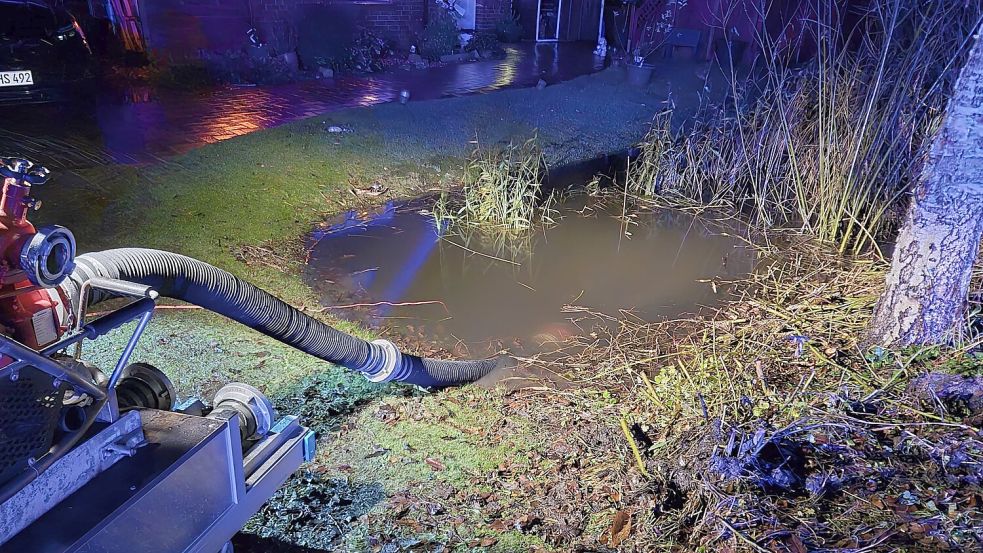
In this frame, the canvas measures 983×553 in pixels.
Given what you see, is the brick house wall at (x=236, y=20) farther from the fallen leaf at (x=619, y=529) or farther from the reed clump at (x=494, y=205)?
the fallen leaf at (x=619, y=529)

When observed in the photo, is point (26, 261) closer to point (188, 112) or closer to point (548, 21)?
point (188, 112)

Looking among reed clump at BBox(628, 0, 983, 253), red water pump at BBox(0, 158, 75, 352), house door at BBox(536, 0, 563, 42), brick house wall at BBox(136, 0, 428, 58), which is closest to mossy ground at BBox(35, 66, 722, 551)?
red water pump at BBox(0, 158, 75, 352)

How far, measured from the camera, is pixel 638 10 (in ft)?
39.4

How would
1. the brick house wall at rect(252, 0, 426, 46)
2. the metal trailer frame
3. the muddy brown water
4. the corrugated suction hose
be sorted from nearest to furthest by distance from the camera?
the metal trailer frame → the corrugated suction hose → the muddy brown water → the brick house wall at rect(252, 0, 426, 46)

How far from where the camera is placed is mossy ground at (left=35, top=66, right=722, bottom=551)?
2254mm

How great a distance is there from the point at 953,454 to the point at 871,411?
1.14 ft

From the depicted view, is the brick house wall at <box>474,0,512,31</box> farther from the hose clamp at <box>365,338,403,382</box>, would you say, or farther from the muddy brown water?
the hose clamp at <box>365,338,403,382</box>

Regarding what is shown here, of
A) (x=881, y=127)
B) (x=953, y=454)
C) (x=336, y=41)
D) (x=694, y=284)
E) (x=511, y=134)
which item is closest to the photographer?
(x=953, y=454)

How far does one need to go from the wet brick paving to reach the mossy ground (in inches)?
14.1

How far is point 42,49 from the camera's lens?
21.0 ft

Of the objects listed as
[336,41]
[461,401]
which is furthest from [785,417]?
[336,41]

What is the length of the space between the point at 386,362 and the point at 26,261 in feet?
5.04

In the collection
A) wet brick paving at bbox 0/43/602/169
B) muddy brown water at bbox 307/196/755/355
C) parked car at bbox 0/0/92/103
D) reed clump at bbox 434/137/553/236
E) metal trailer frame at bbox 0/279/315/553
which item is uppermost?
parked car at bbox 0/0/92/103

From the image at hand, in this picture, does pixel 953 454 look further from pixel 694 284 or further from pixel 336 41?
pixel 336 41
